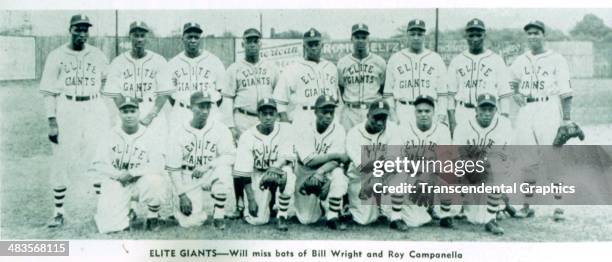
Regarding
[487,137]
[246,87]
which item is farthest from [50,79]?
[487,137]

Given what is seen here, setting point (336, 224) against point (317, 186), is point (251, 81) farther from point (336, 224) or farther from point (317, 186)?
point (336, 224)

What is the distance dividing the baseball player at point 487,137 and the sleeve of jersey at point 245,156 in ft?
3.91

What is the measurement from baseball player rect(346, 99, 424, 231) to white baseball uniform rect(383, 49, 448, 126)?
100mm

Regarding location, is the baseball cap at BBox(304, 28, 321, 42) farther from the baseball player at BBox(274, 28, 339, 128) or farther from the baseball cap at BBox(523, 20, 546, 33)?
the baseball cap at BBox(523, 20, 546, 33)

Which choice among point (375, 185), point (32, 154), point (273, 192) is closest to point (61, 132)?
point (32, 154)

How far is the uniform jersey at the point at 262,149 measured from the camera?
4.35 m

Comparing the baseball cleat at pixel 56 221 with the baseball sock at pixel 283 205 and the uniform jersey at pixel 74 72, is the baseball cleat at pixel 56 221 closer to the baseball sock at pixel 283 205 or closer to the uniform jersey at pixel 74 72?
the uniform jersey at pixel 74 72

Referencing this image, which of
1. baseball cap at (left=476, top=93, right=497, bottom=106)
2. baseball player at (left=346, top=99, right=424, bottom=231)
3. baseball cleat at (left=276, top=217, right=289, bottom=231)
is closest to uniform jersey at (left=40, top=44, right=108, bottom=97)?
baseball cleat at (left=276, top=217, right=289, bottom=231)

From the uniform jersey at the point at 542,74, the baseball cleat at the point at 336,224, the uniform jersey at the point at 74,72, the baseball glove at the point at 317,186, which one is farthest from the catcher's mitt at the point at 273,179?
the uniform jersey at the point at 542,74

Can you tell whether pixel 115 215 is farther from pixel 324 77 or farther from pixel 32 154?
pixel 324 77

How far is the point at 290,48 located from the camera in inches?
171

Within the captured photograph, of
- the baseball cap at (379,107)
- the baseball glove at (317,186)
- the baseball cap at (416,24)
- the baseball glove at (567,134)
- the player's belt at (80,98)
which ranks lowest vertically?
the baseball glove at (317,186)

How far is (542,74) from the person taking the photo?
4.38 metres

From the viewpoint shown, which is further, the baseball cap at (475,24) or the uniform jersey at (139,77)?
the uniform jersey at (139,77)
